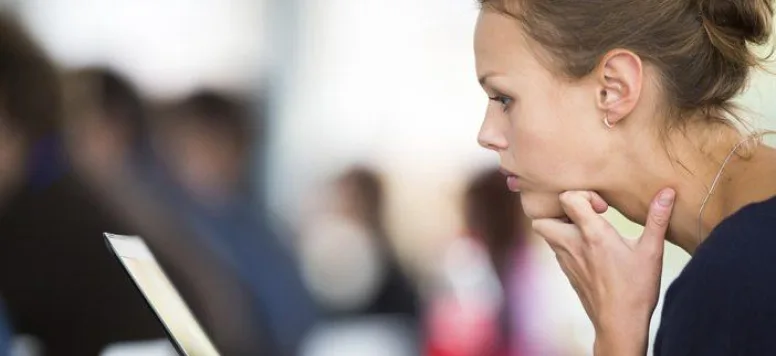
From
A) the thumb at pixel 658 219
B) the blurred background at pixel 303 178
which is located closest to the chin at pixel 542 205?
the thumb at pixel 658 219

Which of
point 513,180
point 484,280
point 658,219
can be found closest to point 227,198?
point 484,280

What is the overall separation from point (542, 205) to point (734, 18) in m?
0.29

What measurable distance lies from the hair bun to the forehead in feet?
0.61

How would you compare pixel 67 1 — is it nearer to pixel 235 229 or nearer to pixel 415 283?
pixel 235 229

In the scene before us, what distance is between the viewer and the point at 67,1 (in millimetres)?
2195

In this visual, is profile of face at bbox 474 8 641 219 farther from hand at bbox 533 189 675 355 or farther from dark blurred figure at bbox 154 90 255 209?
dark blurred figure at bbox 154 90 255 209

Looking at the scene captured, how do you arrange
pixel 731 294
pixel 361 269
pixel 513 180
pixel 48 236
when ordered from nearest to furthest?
1. pixel 731 294
2. pixel 513 180
3. pixel 48 236
4. pixel 361 269

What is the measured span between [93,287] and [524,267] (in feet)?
2.96

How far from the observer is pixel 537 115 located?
45.8 inches

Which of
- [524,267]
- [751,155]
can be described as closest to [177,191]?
[524,267]

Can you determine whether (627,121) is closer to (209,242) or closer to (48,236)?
(209,242)

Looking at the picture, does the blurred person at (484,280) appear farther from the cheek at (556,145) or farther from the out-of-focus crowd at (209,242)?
the cheek at (556,145)

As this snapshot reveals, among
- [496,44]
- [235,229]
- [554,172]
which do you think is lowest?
[235,229]

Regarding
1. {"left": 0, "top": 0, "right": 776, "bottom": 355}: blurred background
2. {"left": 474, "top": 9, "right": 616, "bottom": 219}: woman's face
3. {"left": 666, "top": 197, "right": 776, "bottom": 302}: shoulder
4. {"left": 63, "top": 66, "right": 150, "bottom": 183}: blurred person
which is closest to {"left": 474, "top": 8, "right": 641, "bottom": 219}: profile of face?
{"left": 474, "top": 9, "right": 616, "bottom": 219}: woman's face
